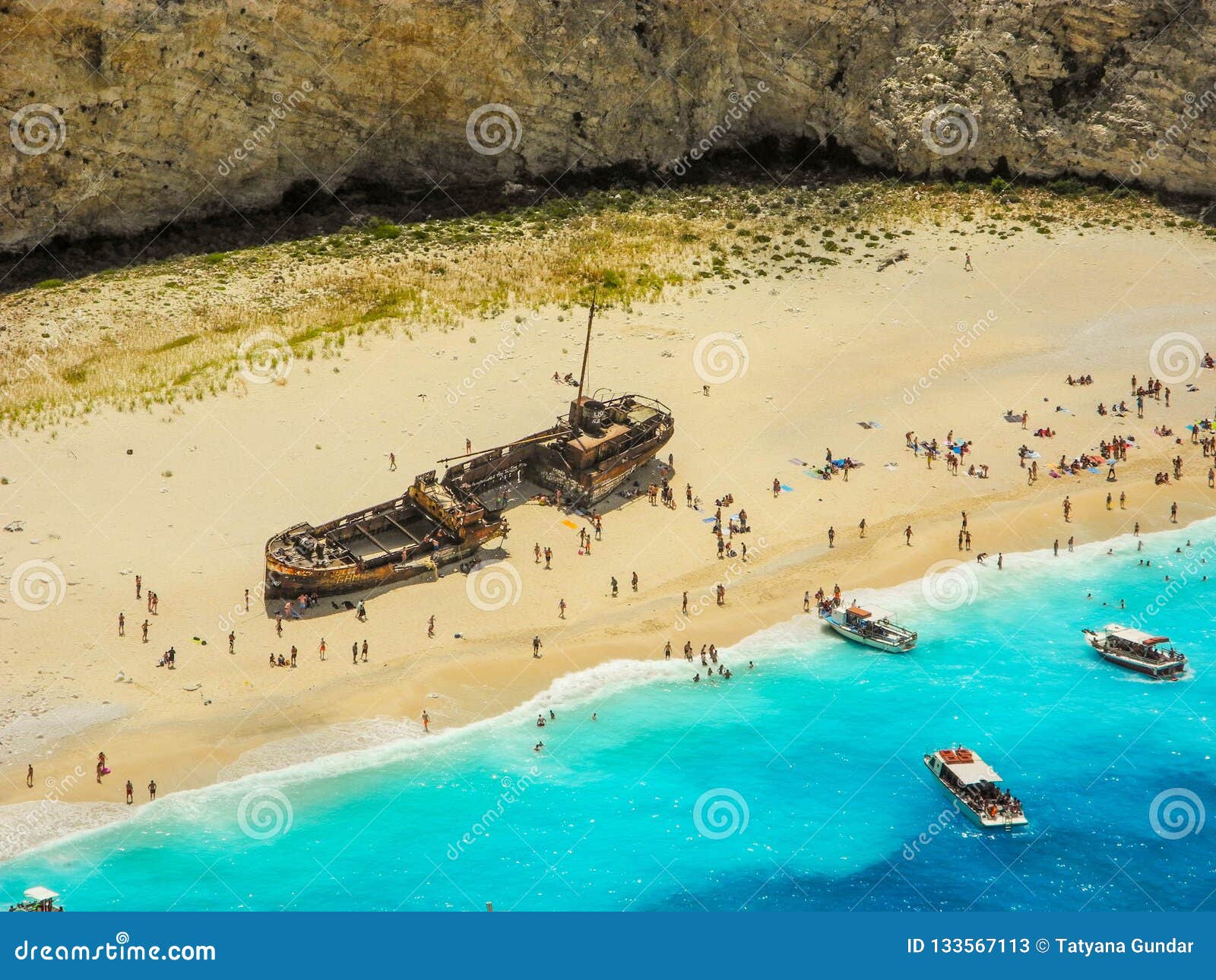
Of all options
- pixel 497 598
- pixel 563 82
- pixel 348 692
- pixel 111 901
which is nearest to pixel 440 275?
pixel 563 82

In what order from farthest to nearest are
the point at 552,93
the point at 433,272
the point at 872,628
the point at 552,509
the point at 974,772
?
the point at 552,93, the point at 433,272, the point at 552,509, the point at 872,628, the point at 974,772

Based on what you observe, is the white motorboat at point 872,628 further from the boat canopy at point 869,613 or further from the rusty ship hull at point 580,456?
the rusty ship hull at point 580,456

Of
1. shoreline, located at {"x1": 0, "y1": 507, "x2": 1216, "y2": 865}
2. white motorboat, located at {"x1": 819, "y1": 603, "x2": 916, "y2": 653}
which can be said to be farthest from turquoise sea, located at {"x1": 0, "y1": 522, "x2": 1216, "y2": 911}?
white motorboat, located at {"x1": 819, "y1": 603, "x2": 916, "y2": 653}

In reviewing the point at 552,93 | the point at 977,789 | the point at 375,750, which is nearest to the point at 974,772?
the point at 977,789

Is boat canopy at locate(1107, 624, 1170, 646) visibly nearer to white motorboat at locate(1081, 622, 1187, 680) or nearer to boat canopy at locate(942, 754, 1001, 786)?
white motorboat at locate(1081, 622, 1187, 680)

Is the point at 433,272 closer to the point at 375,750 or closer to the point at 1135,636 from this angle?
the point at 375,750
